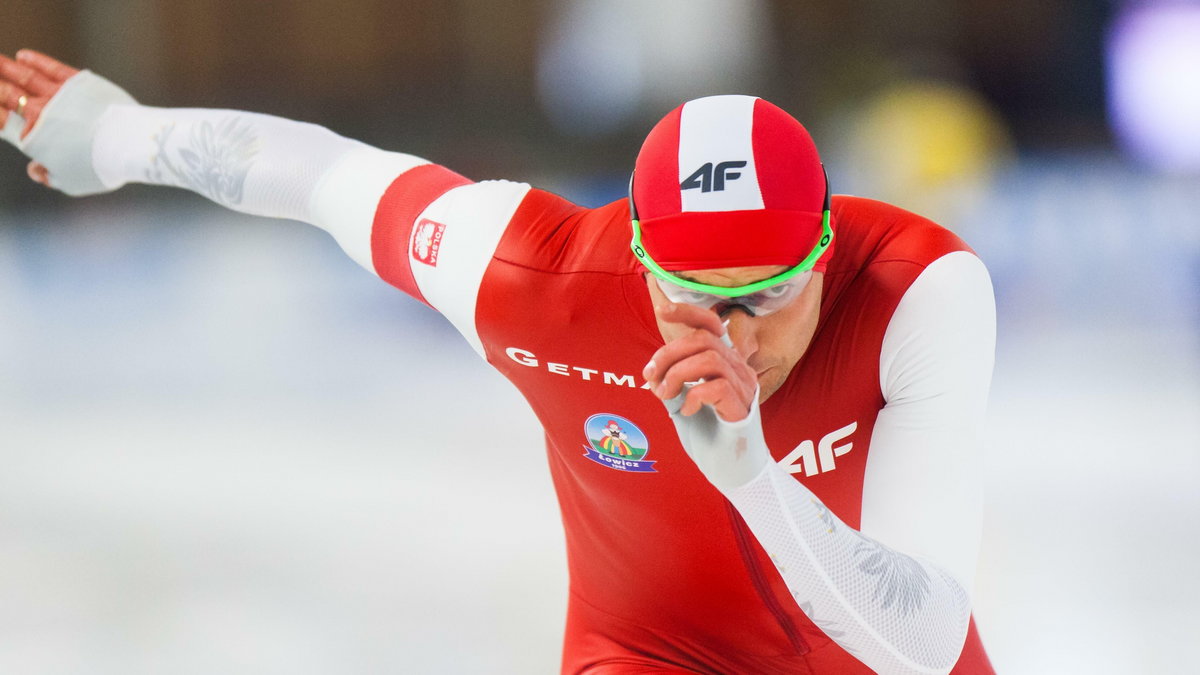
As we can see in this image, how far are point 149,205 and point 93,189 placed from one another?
22.2ft

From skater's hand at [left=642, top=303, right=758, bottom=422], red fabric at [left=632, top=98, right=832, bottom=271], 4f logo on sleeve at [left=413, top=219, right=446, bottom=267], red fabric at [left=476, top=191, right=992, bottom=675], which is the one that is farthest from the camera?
4f logo on sleeve at [left=413, top=219, right=446, bottom=267]

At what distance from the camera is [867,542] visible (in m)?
1.46

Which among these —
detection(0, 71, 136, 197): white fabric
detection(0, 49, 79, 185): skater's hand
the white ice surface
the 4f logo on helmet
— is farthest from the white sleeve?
detection(0, 49, 79, 185): skater's hand

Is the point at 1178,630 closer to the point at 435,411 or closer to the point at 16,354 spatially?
the point at 435,411

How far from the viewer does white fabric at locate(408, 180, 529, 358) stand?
1948 mm

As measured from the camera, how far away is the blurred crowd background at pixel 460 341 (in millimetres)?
3246

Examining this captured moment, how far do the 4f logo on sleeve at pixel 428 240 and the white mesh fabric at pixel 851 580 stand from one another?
2.62ft

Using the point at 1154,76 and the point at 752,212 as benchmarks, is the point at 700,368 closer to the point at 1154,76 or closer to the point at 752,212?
the point at 752,212

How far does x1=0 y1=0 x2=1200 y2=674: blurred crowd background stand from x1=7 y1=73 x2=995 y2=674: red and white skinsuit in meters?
1.00

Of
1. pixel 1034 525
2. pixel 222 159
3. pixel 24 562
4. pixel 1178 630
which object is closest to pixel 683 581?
pixel 222 159

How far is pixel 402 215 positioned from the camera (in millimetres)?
2084

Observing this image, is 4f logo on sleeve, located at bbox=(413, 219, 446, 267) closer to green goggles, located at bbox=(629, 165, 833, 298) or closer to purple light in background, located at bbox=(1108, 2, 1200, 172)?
green goggles, located at bbox=(629, 165, 833, 298)

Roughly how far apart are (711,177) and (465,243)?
57 cm

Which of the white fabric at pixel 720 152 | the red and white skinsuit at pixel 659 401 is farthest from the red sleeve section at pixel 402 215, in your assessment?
the white fabric at pixel 720 152
